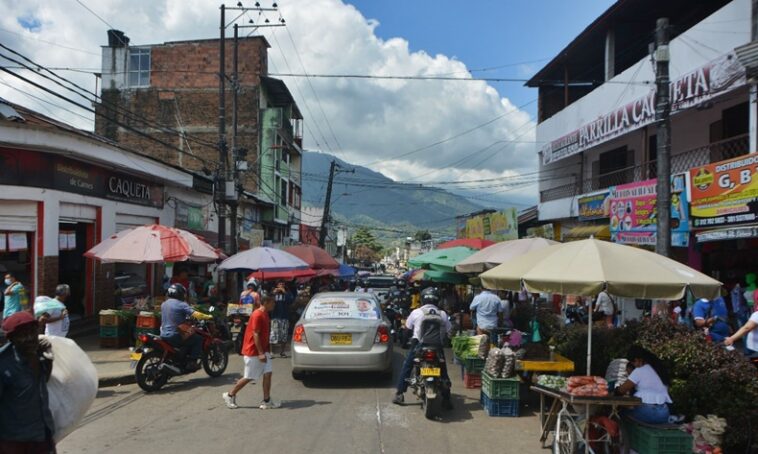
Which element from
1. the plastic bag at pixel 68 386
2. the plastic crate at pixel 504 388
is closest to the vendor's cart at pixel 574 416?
the plastic crate at pixel 504 388

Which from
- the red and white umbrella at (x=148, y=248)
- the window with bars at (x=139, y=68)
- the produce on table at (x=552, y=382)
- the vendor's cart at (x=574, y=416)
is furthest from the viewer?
the window with bars at (x=139, y=68)

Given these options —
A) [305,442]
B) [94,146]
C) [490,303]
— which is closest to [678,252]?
[490,303]

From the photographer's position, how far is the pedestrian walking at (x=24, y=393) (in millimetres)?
3643

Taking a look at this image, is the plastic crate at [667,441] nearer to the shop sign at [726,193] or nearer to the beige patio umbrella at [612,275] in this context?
the beige patio umbrella at [612,275]

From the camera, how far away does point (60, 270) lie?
49.7ft

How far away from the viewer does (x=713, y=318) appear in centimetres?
962

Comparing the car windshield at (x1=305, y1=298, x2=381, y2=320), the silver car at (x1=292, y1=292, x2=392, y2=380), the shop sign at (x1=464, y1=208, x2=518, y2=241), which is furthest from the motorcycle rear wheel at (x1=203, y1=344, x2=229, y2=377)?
the shop sign at (x1=464, y1=208, x2=518, y2=241)

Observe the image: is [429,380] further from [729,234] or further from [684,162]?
[684,162]

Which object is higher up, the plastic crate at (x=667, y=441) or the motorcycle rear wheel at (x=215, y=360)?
the plastic crate at (x=667, y=441)

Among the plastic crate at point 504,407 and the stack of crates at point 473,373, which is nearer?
the plastic crate at point 504,407

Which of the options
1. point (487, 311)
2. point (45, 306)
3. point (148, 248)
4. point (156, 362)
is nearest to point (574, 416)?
point (487, 311)

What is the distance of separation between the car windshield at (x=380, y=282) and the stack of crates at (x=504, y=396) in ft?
→ 57.7

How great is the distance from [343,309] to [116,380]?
4051 mm

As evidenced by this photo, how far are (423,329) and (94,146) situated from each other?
421 inches
